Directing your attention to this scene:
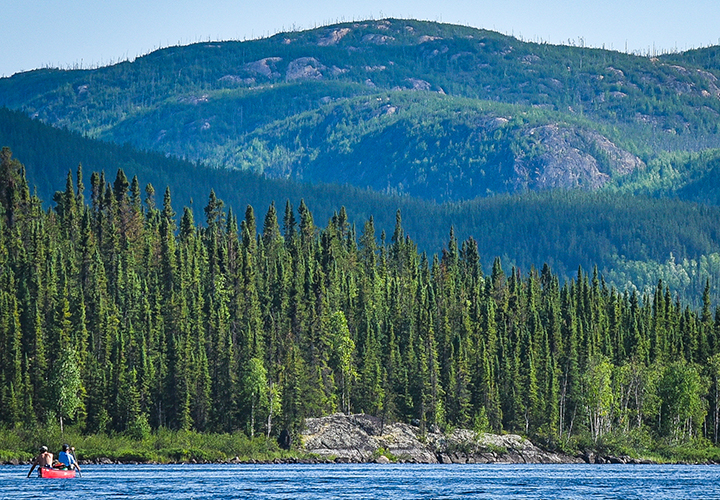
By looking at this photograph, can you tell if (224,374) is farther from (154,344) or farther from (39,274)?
(39,274)

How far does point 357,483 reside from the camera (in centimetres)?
11225

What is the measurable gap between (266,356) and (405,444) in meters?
20.0

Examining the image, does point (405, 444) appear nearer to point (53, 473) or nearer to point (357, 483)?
point (357, 483)

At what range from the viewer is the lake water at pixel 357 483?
324 ft

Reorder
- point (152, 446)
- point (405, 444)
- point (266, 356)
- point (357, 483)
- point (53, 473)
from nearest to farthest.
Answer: point (53, 473)
point (357, 483)
point (152, 446)
point (405, 444)
point (266, 356)

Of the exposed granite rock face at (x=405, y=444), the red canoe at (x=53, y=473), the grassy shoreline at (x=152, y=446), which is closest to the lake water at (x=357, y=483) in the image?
the red canoe at (x=53, y=473)

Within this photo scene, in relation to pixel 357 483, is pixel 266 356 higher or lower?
lower

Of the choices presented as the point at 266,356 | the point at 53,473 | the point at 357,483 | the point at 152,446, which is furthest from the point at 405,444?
the point at 53,473

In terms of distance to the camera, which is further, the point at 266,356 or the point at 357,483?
the point at 266,356

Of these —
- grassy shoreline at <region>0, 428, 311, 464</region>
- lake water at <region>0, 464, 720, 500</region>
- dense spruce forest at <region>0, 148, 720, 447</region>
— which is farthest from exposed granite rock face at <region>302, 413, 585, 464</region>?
lake water at <region>0, 464, 720, 500</region>

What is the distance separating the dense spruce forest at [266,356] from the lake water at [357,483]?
18.4 m

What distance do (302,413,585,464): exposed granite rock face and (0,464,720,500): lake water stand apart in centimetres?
1551

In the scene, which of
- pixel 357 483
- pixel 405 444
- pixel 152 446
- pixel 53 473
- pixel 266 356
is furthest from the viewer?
pixel 266 356

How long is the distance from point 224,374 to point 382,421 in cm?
2039
